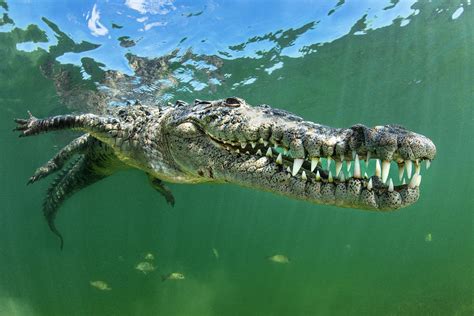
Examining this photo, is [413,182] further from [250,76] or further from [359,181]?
[250,76]

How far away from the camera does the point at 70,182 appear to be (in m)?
8.46

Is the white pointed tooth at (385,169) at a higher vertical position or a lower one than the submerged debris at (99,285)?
higher

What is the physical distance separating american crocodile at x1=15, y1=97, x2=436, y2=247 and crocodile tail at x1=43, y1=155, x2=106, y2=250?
2.63 metres

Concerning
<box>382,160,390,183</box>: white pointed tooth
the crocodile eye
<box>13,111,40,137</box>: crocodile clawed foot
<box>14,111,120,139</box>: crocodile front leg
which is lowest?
<box>382,160,390,183</box>: white pointed tooth

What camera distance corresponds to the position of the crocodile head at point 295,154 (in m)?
2.51

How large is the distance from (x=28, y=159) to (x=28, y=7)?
2193 cm

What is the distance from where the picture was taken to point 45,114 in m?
16.9

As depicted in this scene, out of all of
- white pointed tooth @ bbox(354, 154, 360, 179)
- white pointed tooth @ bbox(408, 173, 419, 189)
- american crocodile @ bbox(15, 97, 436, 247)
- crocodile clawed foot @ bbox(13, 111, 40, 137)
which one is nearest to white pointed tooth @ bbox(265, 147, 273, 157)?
american crocodile @ bbox(15, 97, 436, 247)

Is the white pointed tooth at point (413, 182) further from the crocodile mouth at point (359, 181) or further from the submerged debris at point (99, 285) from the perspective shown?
the submerged debris at point (99, 285)

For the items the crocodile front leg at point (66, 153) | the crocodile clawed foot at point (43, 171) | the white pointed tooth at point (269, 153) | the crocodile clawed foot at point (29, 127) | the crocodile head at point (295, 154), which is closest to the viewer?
the crocodile head at point (295, 154)

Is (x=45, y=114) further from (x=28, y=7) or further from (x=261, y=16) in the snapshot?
(x=261, y=16)

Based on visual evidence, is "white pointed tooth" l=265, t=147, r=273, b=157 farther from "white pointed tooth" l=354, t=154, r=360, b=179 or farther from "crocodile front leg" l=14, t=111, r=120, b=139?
"crocodile front leg" l=14, t=111, r=120, b=139

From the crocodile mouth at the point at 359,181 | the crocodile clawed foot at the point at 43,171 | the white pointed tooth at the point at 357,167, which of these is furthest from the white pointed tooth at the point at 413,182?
the crocodile clawed foot at the point at 43,171

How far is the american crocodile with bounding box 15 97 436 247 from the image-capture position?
99.8 inches
